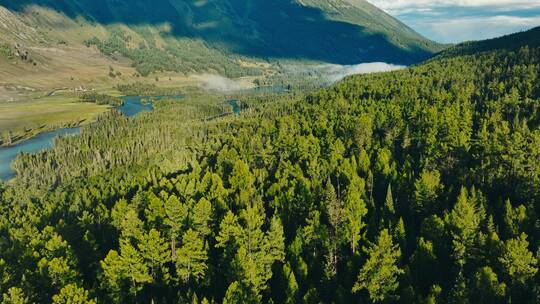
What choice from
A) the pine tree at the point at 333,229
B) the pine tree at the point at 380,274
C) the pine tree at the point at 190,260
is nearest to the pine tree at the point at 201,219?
the pine tree at the point at 190,260

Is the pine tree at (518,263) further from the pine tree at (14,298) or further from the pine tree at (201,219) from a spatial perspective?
the pine tree at (14,298)

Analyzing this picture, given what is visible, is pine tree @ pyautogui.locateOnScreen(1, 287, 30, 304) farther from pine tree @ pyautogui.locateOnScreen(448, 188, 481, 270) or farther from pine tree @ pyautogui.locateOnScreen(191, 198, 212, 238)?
pine tree @ pyautogui.locateOnScreen(448, 188, 481, 270)

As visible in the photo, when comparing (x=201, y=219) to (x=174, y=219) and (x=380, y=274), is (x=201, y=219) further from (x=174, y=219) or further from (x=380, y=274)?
(x=380, y=274)

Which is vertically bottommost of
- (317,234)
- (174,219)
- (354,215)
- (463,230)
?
(317,234)

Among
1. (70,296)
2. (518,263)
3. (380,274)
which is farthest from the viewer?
(380,274)

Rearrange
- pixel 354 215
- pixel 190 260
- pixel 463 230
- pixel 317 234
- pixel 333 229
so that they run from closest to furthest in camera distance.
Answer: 1. pixel 463 230
2. pixel 190 260
3. pixel 317 234
4. pixel 333 229
5. pixel 354 215

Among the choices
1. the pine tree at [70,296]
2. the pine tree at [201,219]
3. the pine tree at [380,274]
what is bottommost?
the pine tree at [380,274]

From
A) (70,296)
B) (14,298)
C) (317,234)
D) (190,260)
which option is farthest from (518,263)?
(14,298)

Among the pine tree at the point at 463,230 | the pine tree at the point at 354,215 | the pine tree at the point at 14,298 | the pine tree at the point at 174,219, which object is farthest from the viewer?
the pine tree at the point at 174,219

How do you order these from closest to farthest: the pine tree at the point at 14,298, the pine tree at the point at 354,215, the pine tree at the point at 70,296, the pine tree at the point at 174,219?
the pine tree at the point at 70,296, the pine tree at the point at 14,298, the pine tree at the point at 354,215, the pine tree at the point at 174,219

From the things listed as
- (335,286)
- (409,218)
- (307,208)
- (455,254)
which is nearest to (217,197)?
(307,208)

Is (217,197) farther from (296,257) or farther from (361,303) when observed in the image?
(361,303)
